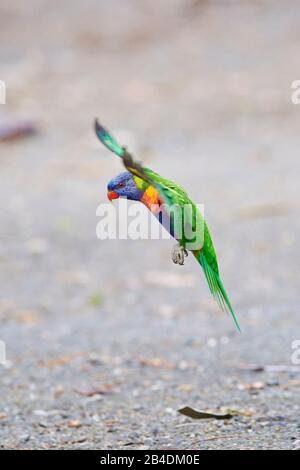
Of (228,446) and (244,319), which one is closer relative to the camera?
(228,446)

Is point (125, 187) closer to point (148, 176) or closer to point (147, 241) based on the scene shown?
point (148, 176)

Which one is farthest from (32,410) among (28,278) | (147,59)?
(147,59)

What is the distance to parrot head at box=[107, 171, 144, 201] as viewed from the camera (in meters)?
2.29

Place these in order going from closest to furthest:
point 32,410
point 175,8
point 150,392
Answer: point 32,410 < point 150,392 < point 175,8

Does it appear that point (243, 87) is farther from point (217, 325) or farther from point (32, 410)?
point (32, 410)

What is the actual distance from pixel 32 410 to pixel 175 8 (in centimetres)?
1064

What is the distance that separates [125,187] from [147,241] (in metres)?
4.86

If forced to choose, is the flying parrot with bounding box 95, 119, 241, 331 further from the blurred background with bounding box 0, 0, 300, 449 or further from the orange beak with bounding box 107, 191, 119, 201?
the blurred background with bounding box 0, 0, 300, 449

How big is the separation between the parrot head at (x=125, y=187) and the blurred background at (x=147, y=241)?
3.12 feet

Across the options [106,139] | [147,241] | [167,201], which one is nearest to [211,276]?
[167,201]

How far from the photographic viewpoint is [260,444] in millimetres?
2877

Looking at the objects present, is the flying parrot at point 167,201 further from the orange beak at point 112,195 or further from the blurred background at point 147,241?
the blurred background at point 147,241

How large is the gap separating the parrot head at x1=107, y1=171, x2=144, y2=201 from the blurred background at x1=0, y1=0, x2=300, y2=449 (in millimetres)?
952

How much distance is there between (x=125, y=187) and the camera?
230 cm
